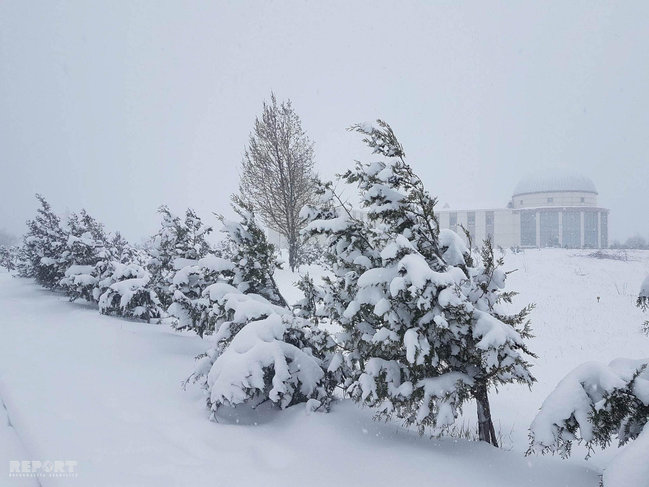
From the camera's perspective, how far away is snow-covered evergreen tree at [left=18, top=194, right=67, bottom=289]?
13709 millimetres

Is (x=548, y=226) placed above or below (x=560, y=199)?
below

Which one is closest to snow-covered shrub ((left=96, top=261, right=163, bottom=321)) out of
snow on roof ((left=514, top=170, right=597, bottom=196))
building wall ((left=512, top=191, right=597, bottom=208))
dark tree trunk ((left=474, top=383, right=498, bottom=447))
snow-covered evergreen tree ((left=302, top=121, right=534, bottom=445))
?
snow-covered evergreen tree ((left=302, top=121, right=534, bottom=445))

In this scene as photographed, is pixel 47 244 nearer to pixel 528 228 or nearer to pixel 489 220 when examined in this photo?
pixel 489 220

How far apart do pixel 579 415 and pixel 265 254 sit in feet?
14.7

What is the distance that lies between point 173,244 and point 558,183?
7795 cm

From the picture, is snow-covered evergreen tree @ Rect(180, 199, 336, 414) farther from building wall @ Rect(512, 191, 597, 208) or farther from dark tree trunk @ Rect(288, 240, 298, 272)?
building wall @ Rect(512, 191, 597, 208)

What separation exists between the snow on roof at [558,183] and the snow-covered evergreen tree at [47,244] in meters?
76.5

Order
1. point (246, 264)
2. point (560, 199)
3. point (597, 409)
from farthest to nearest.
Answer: point (560, 199)
point (246, 264)
point (597, 409)

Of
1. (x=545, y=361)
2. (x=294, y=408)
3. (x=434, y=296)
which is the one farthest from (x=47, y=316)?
(x=545, y=361)

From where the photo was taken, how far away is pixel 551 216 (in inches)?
2689

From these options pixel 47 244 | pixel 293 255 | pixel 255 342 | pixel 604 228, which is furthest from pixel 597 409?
pixel 604 228

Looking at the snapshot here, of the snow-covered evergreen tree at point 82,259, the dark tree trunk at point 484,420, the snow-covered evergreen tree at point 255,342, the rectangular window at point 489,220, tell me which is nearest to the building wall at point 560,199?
the rectangular window at point 489,220

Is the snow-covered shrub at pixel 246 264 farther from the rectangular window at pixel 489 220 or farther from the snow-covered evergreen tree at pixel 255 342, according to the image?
the rectangular window at pixel 489 220

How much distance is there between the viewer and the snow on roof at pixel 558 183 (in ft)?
227
